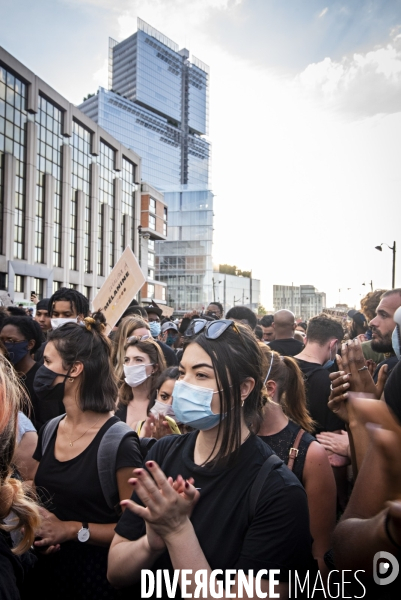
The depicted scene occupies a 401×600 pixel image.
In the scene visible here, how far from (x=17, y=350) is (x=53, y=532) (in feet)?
7.62

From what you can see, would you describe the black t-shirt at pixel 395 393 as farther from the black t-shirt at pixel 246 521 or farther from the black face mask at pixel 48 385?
the black face mask at pixel 48 385

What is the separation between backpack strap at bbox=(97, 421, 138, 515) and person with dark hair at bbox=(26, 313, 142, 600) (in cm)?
2

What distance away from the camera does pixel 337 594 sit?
7.06ft

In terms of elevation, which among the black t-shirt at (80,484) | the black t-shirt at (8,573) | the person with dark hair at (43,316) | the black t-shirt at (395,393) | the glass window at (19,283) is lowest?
the black t-shirt at (80,484)

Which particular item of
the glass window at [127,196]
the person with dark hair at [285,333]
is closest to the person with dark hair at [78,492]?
the person with dark hair at [285,333]

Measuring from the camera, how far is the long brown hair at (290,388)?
3.46 meters

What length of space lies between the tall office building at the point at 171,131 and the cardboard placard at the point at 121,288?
3253 inches

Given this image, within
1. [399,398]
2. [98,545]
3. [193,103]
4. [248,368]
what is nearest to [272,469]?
[248,368]

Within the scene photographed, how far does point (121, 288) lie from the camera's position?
7.40m

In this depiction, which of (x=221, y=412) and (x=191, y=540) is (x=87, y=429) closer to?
(x=221, y=412)

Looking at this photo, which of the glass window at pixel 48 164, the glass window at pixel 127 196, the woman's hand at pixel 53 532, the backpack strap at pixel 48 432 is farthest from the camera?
the glass window at pixel 127 196

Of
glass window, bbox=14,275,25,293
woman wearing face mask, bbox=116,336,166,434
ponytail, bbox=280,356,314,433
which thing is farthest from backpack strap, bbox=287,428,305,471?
glass window, bbox=14,275,25,293

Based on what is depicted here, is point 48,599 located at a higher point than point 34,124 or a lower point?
Answer: lower

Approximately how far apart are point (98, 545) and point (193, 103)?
596 ft
